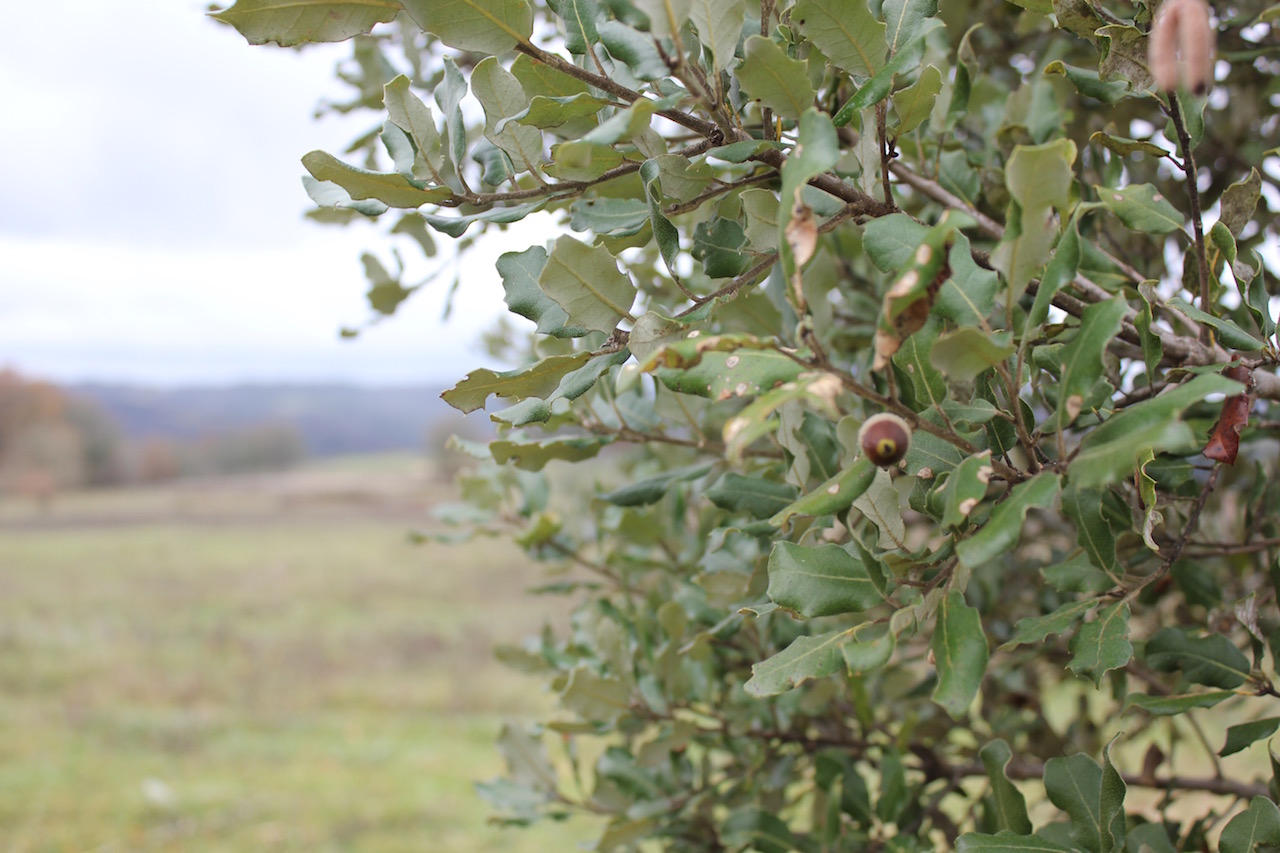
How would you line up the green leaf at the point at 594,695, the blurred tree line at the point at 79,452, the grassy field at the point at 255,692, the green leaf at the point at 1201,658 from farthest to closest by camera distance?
1. the blurred tree line at the point at 79,452
2. the grassy field at the point at 255,692
3. the green leaf at the point at 594,695
4. the green leaf at the point at 1201,658

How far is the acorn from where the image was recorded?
0.51 meters

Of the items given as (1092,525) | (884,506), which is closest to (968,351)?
(884,506)

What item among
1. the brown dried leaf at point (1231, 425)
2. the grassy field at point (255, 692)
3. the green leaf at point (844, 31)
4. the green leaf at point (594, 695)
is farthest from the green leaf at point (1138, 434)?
the grassy field at point (255, 692)

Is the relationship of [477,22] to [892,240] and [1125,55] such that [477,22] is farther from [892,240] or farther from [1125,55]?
[1125,55]

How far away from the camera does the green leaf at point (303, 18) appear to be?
599mm

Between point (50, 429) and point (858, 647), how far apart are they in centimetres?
2419

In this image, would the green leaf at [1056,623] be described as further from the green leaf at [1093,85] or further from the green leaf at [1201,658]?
the green leaf at [1093,85]

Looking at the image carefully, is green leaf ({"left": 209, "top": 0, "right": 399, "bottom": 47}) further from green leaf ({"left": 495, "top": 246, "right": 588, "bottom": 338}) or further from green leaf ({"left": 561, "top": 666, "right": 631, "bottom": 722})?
green leaf ({"left": 561, "top": 666, "right": 631, "bottom": 722})

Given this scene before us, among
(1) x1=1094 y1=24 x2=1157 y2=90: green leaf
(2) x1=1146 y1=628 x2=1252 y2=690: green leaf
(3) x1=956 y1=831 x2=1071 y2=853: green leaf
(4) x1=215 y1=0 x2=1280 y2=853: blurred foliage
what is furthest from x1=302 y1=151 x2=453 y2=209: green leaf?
(2) x1=1146 y1=628 x2=1252 y2=690: green leaf

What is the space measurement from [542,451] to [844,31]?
524 millimetres

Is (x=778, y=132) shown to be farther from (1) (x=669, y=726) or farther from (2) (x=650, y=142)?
(1) (x=669, y=726)

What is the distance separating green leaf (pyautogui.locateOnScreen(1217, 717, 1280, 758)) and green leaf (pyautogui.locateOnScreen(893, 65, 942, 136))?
64cm

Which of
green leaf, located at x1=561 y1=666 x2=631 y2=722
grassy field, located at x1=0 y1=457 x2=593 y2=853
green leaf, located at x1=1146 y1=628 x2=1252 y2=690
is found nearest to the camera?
green leaf, located at x1=1146 y1=628 x2=1252 y2=690

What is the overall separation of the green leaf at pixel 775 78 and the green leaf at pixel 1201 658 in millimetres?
686
